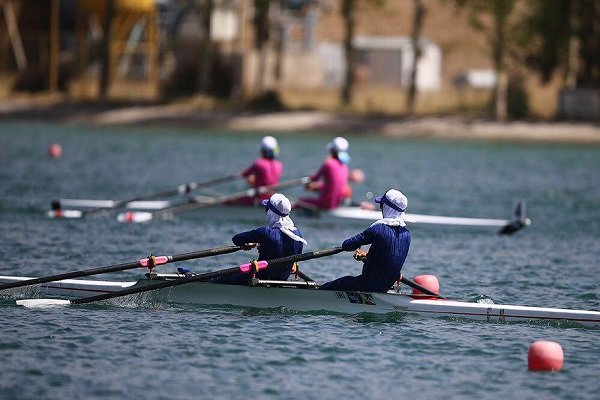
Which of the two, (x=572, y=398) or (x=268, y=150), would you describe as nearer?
(x=572, y=398)

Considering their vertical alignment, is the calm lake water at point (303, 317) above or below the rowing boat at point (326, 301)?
below

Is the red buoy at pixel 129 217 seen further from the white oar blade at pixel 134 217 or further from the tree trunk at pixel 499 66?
the tree trunk at pixel 499 66

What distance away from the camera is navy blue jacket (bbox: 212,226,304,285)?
18.2 m

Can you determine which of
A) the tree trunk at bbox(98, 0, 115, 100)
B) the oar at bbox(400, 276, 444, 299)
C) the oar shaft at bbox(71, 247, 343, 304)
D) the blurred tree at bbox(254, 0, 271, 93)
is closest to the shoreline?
the tree trunk at bbox(98, 0, 115, 100)

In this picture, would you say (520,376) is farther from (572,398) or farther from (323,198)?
(323,198)

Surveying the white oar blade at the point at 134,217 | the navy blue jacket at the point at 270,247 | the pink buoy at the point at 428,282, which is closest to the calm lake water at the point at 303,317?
the white oar blade at the point at 134,217

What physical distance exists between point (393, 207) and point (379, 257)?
71 cm

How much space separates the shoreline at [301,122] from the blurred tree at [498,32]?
1.90 meters

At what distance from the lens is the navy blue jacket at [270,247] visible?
1820 centimetres

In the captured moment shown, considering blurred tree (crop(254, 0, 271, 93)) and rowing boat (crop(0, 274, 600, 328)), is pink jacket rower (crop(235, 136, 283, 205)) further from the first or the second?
blurred tree (crop(254, 0, 271, 93))

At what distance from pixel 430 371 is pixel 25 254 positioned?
1020 centimetres

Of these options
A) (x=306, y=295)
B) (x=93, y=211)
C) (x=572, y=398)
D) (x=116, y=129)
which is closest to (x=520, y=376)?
→ (x=572, y=398)

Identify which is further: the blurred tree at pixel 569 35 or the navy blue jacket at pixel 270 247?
the blurred tree at pixel 569 35

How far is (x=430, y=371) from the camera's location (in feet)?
51.7
